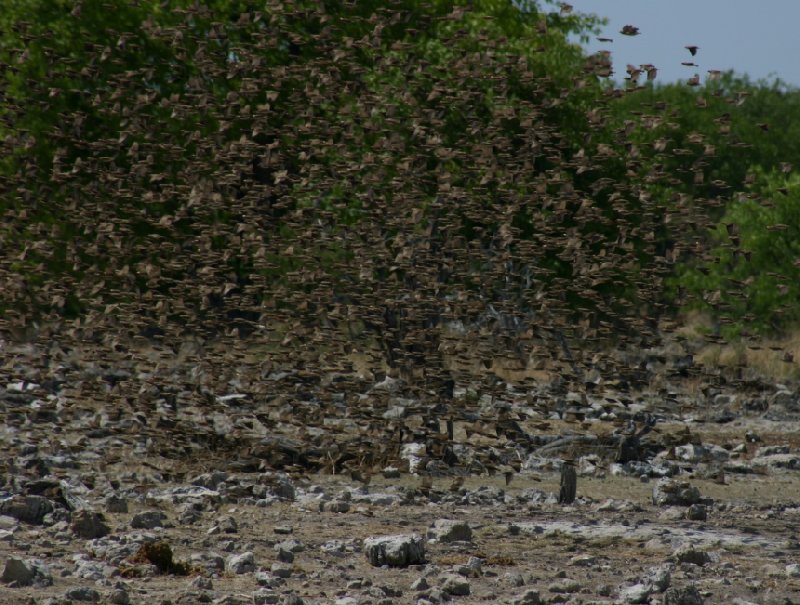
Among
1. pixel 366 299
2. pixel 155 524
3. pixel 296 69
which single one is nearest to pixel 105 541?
pixel 155 524

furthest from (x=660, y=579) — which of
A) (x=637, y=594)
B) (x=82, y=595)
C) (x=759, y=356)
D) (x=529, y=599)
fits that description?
(x=759, y=356)

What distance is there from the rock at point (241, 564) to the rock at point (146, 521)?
154 cm

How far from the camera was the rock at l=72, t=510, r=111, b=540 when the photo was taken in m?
7.82

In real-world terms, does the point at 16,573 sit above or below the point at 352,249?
below

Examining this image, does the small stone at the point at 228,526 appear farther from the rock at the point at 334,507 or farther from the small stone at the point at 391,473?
the small stone at the point at 391,473

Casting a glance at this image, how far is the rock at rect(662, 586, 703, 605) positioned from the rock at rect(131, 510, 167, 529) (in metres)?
3.87

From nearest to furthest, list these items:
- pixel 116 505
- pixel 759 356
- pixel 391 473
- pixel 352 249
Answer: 1. pixel 116 505
2. pixel 391 473
3. pixel 352 249
4. pixel 759 356

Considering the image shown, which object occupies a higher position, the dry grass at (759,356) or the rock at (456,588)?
the dry grass at (759,356)

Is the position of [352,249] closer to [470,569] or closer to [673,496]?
[673,496]

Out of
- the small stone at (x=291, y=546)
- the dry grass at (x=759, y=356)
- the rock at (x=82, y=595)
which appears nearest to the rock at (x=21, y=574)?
the rock at (x=82, y=595)

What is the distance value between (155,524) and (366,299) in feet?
14.5

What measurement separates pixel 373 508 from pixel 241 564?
2.82 m

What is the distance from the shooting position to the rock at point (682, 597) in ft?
20.1

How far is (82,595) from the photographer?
5965 mm
